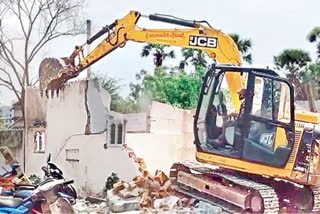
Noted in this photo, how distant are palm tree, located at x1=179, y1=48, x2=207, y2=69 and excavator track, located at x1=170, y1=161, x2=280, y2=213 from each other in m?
0.68

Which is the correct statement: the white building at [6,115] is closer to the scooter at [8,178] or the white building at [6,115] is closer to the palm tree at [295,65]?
the scooter at [8,178]

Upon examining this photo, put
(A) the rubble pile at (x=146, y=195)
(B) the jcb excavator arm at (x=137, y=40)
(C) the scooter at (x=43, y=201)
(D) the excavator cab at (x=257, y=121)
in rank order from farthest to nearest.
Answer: (B) the jcb excavator arm at (x=137, y=40) → (A) the rubble pile at (x=146, y=195) → (C) the scooter at (x=43, y=201) → (D) the excavator cab at (x=257, y=121)

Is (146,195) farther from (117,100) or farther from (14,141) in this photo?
(14,141)

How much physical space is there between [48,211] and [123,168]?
57 cm

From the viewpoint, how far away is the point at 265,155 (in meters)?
4.12

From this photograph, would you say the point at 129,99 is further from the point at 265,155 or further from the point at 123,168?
the point at 265,155

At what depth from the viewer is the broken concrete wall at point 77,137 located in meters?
4.38

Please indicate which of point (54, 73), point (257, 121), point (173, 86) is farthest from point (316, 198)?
point (54, 73)

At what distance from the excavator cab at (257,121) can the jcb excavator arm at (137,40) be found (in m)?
0.27

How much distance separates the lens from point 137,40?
14.8 feet

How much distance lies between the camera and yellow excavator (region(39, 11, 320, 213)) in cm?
411

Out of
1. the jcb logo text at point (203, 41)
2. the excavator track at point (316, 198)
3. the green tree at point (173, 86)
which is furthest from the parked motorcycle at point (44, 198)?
the excavator track at point (316, 198)

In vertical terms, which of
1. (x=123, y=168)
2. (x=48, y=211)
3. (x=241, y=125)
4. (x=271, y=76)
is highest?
(x=271, y=76)

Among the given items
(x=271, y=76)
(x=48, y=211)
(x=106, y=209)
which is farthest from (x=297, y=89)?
(x=48, y=211)
